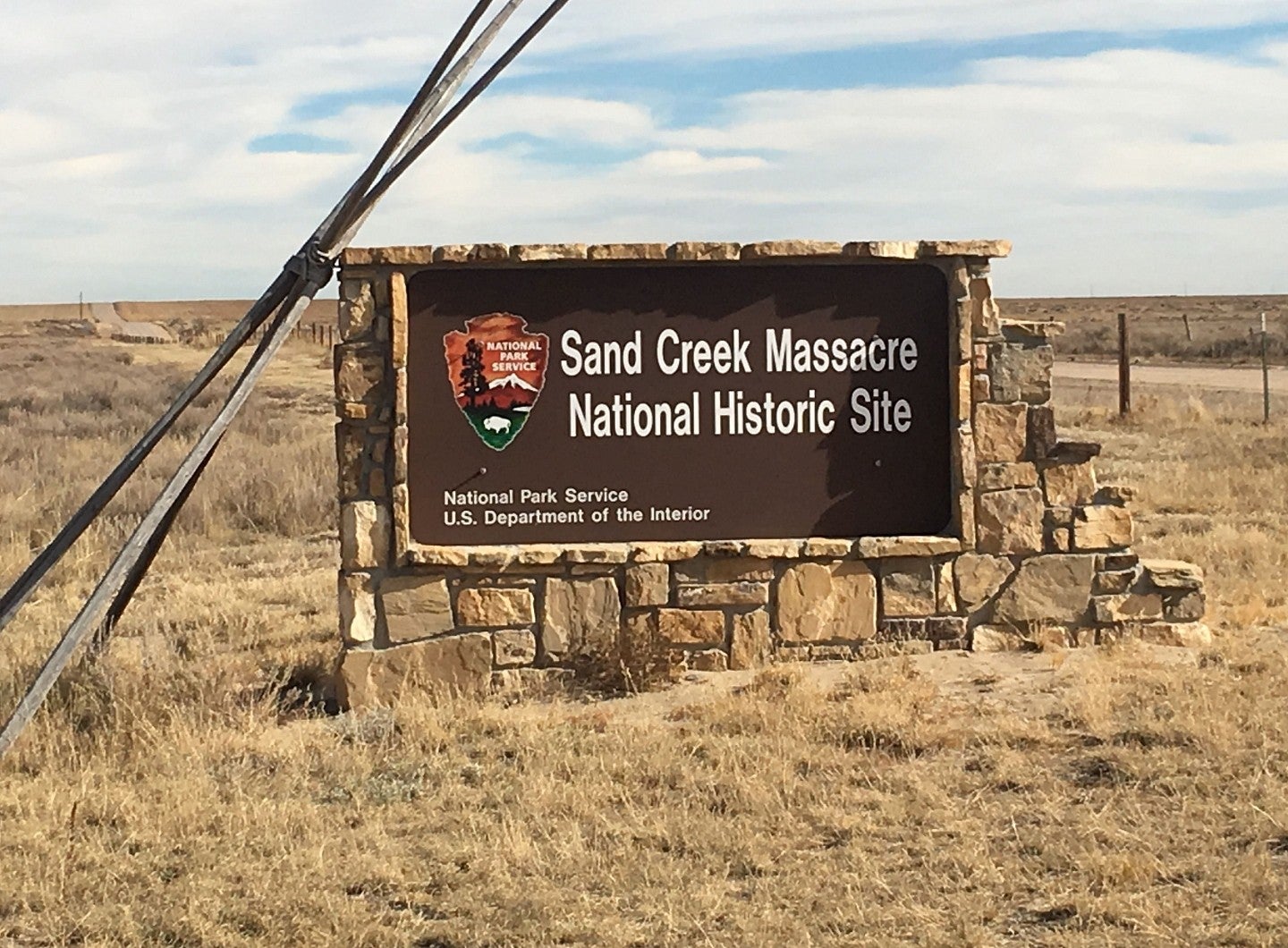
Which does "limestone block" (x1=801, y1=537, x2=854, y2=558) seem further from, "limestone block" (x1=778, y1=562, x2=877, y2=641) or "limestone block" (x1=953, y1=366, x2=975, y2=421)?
"limestone block" (x1=953, y1=366, x2=975, y2=421)

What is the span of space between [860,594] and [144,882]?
4207 millimetres

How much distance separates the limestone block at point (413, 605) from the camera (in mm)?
8281

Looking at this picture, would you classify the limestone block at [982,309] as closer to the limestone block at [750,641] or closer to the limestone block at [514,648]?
the limestone block at [750,641]

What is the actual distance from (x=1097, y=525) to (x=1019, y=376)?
3.08ft

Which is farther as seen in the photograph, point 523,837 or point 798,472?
point 798,472

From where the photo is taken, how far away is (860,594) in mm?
8531

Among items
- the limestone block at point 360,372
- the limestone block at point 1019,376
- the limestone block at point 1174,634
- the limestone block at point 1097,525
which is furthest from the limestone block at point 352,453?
the limestone block at point 1174,634

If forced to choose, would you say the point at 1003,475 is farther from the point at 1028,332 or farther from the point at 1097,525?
the point at 1028,332

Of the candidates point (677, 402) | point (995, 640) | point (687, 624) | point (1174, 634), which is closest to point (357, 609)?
point (687, 624)

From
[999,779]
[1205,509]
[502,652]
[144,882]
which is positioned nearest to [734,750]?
[999,779]

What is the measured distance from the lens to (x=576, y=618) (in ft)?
27.5

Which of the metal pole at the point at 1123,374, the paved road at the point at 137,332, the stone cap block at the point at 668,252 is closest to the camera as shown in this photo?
the stone cap block at the point at 668,252

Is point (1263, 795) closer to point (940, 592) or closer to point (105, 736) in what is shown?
point (940, 592)

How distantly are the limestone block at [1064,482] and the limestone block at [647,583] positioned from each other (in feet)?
7.00
